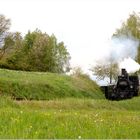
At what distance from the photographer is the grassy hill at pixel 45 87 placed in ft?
120

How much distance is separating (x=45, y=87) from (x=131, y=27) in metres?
27.4

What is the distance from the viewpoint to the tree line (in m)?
78.3

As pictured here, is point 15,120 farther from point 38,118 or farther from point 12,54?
point 12,54

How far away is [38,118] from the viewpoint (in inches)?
531

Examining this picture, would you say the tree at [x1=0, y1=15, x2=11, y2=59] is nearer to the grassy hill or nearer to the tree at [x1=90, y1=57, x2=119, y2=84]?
the tree at [x1=90, y1=57, x2=119, y2=84]

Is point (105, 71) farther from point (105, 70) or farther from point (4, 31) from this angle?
point (4, 31)

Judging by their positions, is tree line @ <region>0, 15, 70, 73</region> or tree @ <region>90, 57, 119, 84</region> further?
tree line @ <region>0, 15, 70, 73</region>

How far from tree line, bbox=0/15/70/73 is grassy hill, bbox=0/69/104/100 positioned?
28.7 meters

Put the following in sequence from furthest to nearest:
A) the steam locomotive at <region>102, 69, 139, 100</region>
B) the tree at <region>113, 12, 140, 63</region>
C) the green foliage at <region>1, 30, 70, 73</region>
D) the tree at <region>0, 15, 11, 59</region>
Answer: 1. the tree at <region>0, 15, 11, 59</region>
2. the green foliage at <region>1, 30, 70, 73</region>
3. the tree at <region>113, 12, 140, 63</region>
4. the steam locomotive at <region>102, 69, 139, 100</region>

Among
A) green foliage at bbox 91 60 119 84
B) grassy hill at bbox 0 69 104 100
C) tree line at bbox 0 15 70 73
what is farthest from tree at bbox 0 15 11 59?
grassy hill at bbox 0 69 104 100

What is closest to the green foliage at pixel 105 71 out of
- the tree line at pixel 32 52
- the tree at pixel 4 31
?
the tree line at pixel 32 52

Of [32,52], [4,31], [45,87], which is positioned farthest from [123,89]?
[4,31]

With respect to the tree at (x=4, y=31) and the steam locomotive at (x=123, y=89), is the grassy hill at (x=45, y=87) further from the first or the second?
the tree at (x=4, y=31)

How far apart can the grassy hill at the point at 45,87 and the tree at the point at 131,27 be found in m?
15.7
